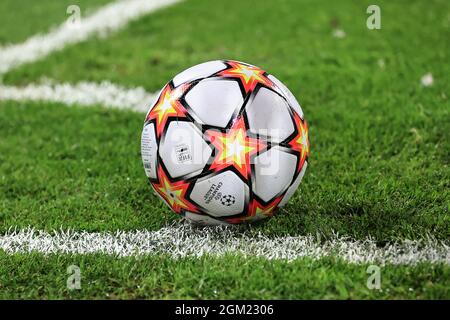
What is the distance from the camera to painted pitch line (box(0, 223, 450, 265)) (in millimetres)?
2969

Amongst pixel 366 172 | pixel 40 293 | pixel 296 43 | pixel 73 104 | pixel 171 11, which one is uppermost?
pixel 171 11

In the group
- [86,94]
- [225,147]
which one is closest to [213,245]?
[225,147]

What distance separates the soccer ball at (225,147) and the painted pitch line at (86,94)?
1.93 m

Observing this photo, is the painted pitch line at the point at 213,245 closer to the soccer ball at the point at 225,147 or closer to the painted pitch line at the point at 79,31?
the soccer ball at the point at 225,147

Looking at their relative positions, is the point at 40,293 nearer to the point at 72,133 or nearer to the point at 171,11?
the point at 72,133

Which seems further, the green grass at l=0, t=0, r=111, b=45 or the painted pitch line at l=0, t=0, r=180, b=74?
the green grass at l=0, t=0, r=111, b=45

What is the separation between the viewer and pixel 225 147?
3.04 metres

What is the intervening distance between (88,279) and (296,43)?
3.93m

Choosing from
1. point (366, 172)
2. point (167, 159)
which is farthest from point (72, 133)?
point (366, 172)

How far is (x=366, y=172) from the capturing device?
12.8ft

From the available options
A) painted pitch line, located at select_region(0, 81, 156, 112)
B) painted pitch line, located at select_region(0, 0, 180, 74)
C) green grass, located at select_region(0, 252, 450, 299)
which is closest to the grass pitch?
green grass, located at select_region(0, 252, 450, 299)

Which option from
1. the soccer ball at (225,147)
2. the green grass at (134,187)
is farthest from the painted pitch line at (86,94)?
the soccer ball at (225,147)

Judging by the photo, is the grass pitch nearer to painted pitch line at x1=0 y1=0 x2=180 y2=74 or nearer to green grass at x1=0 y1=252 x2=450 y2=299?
green grass at x1=0 y1=252 x2=450 y2=299

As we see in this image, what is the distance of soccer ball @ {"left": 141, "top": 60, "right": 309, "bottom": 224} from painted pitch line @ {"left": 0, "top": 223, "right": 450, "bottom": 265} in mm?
116
